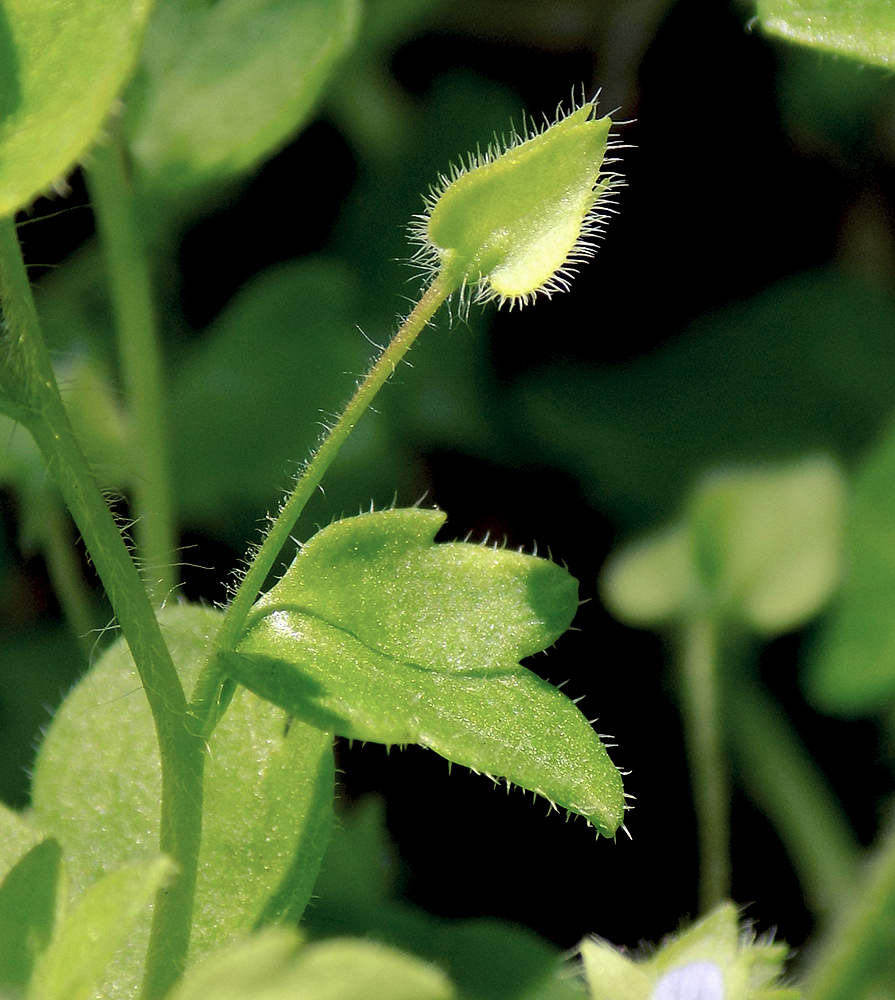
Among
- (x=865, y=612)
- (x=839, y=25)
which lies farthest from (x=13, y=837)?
(x=865, y=612)

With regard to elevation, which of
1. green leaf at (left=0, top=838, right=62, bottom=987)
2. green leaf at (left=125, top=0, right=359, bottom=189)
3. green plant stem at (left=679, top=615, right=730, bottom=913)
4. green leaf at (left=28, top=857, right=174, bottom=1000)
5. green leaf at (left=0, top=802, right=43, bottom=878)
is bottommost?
green plant stem at (left=679, top=615, right=730, bottom=913)

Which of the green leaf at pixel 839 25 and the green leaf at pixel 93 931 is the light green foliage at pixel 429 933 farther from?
the green leaf at pixel 839 25

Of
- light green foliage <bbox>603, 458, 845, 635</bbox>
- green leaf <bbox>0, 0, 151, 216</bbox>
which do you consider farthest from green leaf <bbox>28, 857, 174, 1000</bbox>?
light green foliage <bbox>603, 458, 845, 635</bbox>

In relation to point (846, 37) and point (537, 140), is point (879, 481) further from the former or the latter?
point (537, 140)

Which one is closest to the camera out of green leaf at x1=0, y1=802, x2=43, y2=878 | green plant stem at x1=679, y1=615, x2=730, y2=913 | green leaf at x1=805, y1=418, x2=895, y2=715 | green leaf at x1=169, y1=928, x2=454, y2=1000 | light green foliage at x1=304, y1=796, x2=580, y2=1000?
green leaf at x1=169, y1=928, x2=454, y2=1000

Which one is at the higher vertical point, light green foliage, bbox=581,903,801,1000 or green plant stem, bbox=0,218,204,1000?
green plant stem, bbox=0,218,204,1000

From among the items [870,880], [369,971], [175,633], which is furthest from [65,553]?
[369,971]

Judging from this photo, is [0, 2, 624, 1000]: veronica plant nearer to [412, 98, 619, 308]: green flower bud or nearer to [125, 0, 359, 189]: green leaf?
[412, 98, 619, 308]: green flower bud
